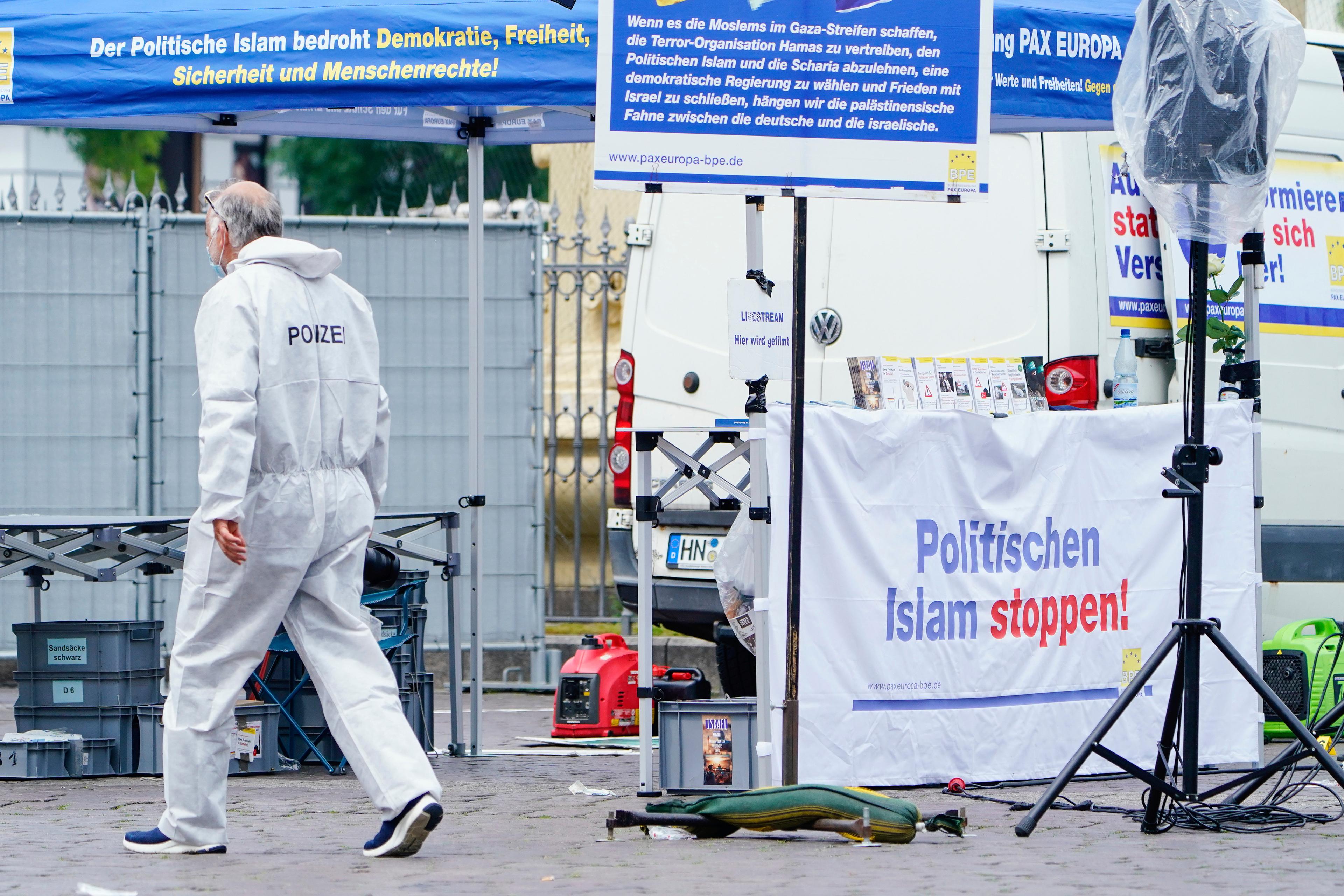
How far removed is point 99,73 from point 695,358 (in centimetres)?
279

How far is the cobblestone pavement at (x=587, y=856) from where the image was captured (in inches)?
181

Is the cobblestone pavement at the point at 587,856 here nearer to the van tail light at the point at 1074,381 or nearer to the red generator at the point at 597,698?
the van tail light at the point at 1074,381

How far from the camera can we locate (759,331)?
5613mm

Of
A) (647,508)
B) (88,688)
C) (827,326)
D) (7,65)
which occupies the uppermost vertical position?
(7,65)

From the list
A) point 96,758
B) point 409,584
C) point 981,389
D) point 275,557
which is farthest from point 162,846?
point 981,389

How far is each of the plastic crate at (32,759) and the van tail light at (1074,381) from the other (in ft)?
12.6

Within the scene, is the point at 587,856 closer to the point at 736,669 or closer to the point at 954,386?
the point at 954,386

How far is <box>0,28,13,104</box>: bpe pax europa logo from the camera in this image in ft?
21.4

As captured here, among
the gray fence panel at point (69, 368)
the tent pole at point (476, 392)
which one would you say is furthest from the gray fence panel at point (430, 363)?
the tent pole at point (476, 392)

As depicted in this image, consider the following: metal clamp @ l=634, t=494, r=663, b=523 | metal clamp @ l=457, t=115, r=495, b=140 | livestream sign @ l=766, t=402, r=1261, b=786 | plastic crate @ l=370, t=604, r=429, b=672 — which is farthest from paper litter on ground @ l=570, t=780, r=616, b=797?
metal clamp @ l=457, t=115, r=495, b=140

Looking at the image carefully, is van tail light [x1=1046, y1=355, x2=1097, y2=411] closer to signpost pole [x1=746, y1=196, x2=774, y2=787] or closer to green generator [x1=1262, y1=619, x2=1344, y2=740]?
green generator [x1=1262, y1=619, x2=1344, y2=740]

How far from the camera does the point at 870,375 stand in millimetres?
6535

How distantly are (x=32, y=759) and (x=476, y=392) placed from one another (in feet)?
7.15

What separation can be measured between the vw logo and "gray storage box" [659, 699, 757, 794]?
6.69 feet
